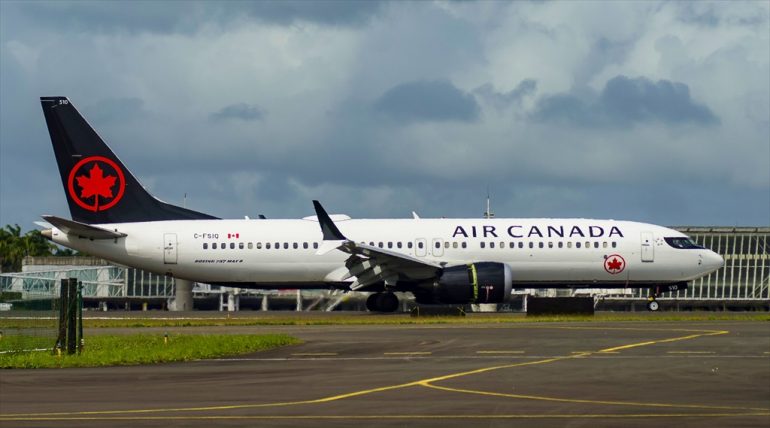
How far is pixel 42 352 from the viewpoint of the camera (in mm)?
28891

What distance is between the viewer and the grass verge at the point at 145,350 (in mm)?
25891

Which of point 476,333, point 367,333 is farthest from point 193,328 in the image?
point 476,333

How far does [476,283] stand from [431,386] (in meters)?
28.8

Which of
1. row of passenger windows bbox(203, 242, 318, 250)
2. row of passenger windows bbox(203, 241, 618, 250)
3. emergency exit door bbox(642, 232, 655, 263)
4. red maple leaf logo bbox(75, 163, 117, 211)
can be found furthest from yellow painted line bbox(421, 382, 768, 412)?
red maple leaf logo bbox(75, 163, 117, 211)

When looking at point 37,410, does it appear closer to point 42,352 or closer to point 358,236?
point 42,352

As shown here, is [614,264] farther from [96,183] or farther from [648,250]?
[96,183]

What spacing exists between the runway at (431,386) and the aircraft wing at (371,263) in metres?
17.4

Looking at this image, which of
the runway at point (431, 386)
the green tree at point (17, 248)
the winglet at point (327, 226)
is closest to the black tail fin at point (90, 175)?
the winglet at point (327, 226)

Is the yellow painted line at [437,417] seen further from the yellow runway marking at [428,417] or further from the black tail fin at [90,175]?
the black tail fin at [90,175]

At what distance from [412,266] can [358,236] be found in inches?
138

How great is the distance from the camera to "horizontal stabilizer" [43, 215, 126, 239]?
4917 cm

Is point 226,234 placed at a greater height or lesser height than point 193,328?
greater

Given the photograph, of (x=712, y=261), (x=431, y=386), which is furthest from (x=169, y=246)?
(x=431, y=386)

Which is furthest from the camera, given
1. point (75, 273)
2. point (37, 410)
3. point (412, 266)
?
point (75, 273)
